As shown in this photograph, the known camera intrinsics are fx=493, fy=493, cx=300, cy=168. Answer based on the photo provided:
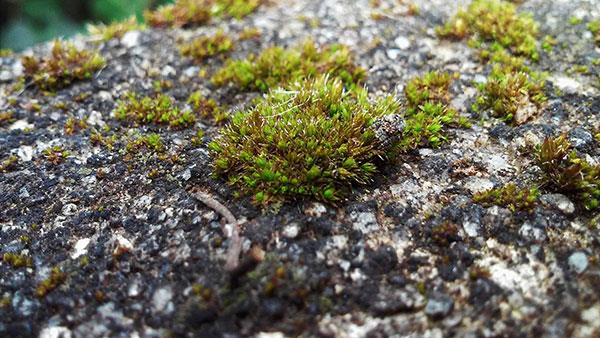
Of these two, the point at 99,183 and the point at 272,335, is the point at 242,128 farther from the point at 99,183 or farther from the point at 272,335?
the point at 272,335

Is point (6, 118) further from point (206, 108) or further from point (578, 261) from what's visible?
point (578, 261)

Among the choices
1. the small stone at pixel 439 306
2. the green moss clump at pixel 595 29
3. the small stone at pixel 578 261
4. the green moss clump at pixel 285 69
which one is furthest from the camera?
the green moss clump at pixel 595 29

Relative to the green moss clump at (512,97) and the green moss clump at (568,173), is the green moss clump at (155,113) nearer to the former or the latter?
the green moss clump at (512,97)

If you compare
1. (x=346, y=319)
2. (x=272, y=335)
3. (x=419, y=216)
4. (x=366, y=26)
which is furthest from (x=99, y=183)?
(x=366, y=26)

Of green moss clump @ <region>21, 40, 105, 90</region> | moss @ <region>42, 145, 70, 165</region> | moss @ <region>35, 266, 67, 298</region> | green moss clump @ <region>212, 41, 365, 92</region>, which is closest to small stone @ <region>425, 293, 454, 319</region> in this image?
green moss clump @ <region>212, 41, 365, 92</region>

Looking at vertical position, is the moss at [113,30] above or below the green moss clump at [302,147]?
above

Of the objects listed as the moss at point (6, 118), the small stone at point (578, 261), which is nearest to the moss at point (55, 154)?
the moss at point (6, 118)
